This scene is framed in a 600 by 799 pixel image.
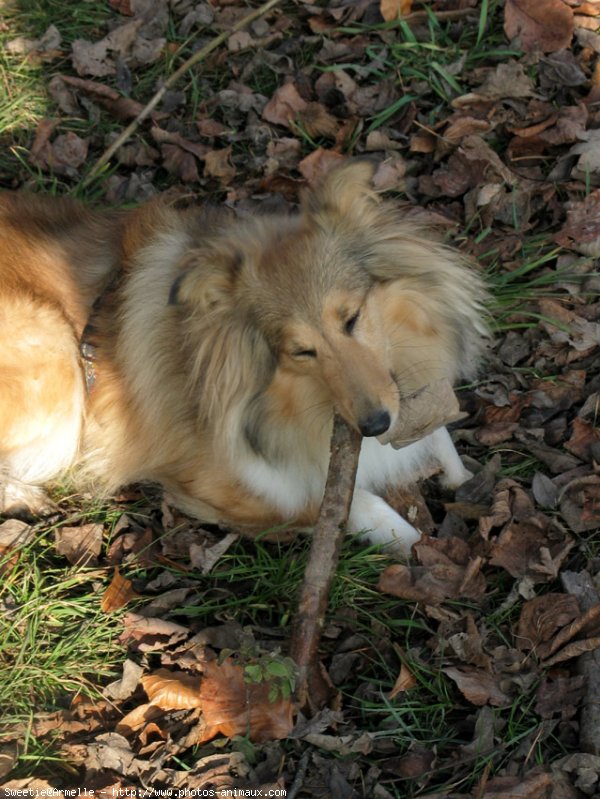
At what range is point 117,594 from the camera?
134 inches

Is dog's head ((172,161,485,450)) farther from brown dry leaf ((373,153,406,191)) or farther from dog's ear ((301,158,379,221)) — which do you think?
brown dry leaf ((373,153,406,191))

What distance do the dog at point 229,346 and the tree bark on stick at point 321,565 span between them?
16cm

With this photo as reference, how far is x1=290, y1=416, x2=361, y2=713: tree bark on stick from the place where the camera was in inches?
113

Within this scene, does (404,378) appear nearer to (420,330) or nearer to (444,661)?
A: (420,330)

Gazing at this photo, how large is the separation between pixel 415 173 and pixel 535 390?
5.11ft

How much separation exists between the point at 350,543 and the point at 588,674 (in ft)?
3.52

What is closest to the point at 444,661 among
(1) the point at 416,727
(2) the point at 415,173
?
(1) the point at 416,727

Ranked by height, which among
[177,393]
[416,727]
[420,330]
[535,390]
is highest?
[420,330]

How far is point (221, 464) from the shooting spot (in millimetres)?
3518

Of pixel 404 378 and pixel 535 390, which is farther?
pixel 535 390

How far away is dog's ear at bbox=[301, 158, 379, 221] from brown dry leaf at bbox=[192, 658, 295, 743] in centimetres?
170

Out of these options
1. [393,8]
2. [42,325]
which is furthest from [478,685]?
[393,8]

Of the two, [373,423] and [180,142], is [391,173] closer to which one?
[180,142]

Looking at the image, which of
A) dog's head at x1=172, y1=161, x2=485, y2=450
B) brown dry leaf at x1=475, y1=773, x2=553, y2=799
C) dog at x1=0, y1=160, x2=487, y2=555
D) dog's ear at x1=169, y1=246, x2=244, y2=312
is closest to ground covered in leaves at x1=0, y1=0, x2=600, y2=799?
brown dry leaf at x1=475, y1=773, x2=553, y2=799
